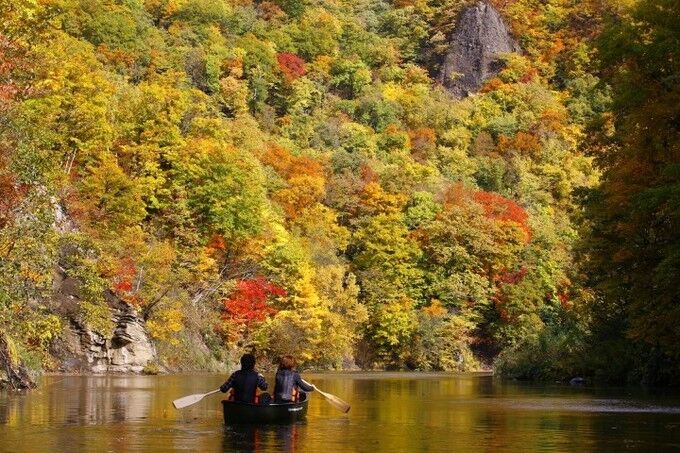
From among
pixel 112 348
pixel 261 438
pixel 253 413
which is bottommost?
pixel 261 438

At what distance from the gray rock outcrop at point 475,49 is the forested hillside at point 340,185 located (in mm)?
1841

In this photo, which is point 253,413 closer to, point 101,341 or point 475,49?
point 101,341

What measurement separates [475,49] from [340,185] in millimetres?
53304

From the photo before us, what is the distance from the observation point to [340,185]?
87688 millimetres

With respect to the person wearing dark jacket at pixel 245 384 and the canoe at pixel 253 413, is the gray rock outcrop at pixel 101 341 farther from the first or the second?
the canoe at pixel 253 413

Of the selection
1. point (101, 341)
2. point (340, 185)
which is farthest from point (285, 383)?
point (340, 185)

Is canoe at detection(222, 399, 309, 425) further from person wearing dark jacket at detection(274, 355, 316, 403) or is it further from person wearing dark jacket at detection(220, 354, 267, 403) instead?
person wearing dark jacket at detection(274, 355, 316, 403)

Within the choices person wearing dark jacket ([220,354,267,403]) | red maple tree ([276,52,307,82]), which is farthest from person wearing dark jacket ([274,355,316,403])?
red maple tree ([276,52,307,82])

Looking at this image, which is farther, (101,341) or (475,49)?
(475,49)

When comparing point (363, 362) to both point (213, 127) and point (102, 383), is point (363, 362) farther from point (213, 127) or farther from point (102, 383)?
point (102, 383)

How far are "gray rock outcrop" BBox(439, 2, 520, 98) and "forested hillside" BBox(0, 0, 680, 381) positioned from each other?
184 centimetres

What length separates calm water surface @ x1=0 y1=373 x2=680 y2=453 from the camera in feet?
59.8

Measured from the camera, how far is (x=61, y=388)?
119 ft

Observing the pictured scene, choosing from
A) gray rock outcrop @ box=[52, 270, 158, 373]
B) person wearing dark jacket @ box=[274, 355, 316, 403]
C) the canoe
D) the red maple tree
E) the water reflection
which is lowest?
the water reflection
